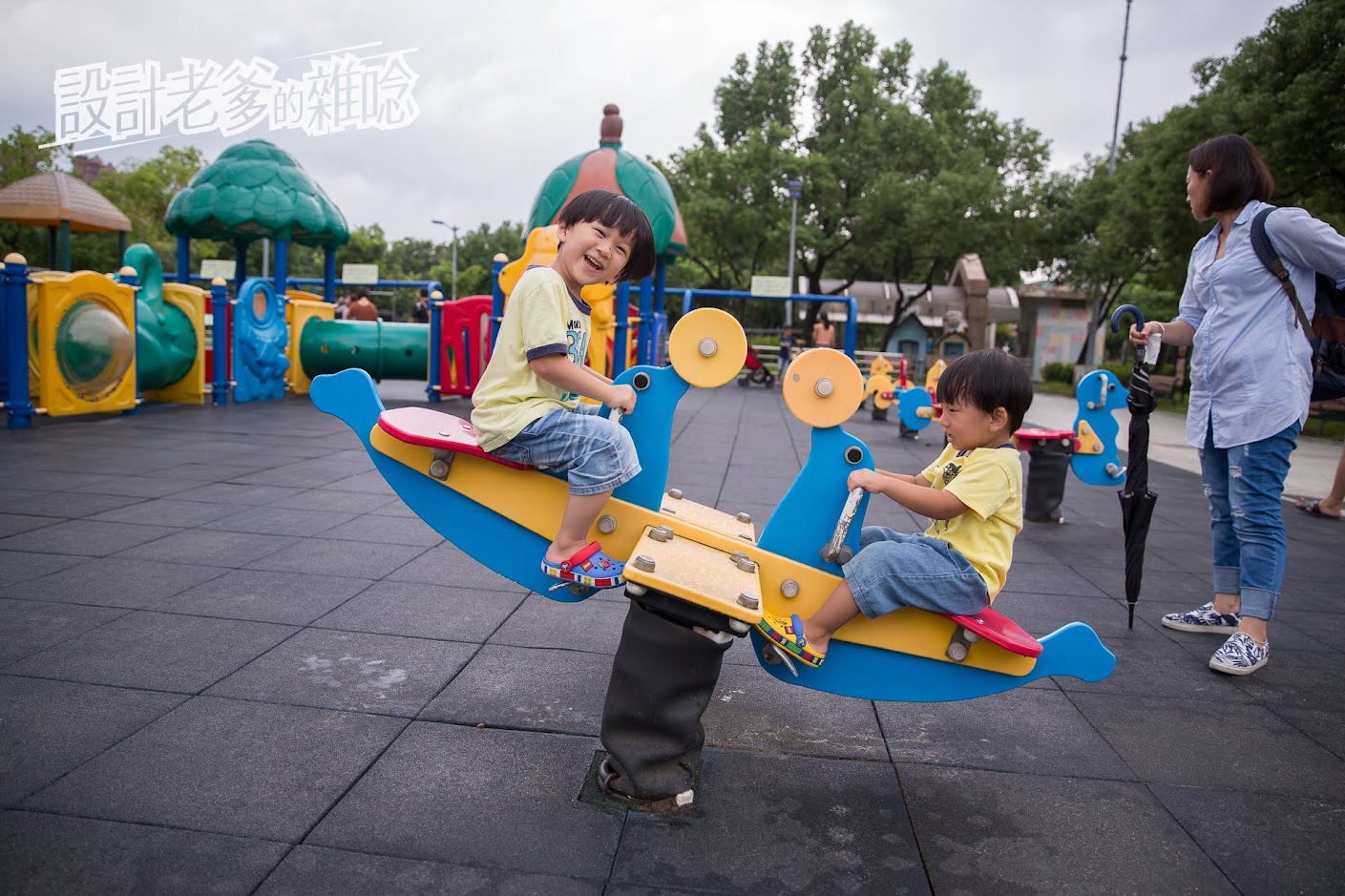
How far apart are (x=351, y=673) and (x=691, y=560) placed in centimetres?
119

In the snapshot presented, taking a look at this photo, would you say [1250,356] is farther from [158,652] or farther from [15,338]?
[15,338]

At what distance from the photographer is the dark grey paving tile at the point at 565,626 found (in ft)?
10.1

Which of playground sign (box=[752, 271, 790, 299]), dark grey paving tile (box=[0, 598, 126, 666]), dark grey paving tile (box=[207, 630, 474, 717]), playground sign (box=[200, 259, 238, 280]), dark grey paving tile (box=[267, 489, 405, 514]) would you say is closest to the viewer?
dark grey paving tile (box=[207, 630, 474, 717])

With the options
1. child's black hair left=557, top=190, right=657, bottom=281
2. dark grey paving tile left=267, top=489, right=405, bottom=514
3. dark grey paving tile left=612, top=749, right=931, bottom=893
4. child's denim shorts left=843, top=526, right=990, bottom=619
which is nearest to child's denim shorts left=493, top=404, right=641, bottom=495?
child's black hair left=557, top=190, right=657, bottom=281

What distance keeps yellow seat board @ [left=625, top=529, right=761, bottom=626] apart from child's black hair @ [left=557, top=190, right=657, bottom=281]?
0.72 m

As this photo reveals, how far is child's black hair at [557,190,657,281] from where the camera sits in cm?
231

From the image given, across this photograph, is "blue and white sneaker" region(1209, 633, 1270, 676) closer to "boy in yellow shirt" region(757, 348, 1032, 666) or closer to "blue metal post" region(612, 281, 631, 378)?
"boy in yellow shirt" region(757, 348, 1032, 666)

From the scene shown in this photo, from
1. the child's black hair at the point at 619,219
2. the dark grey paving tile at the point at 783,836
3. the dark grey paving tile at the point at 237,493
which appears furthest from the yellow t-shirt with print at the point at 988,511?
the dark grey paving tile at the point at 237,493

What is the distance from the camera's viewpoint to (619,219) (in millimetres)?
2309

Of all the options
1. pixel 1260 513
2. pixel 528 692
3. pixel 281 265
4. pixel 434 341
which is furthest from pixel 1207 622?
pixel 281 265

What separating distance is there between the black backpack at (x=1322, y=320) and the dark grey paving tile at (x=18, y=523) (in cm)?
515

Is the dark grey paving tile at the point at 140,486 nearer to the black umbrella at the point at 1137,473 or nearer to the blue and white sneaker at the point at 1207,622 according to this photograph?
the black umbrella at the point at 1137,473

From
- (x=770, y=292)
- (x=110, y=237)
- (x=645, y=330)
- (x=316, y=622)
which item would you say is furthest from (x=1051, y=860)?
(x=110, y=237)

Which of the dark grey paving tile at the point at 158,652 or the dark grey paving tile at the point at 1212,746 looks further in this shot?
the dark grey paving tile at the point at 158,652
